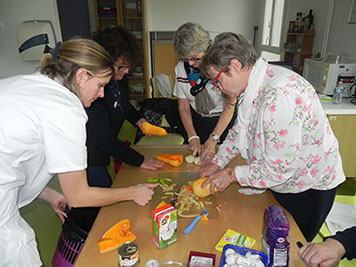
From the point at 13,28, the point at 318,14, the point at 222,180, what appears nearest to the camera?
the point at 222,180

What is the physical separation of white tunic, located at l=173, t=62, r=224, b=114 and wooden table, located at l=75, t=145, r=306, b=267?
0.76 metres

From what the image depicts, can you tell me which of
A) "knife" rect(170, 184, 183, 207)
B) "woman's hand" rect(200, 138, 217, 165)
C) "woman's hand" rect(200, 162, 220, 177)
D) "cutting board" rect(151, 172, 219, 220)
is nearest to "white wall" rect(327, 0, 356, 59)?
"woman's hand" rect(200, 138, 217, 165)

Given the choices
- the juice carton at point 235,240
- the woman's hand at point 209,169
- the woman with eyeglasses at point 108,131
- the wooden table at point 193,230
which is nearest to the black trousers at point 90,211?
the woman with eyeglasses at point 108,131

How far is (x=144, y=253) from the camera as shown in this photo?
90 cm

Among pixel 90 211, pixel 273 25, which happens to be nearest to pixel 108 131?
pixel 90 211

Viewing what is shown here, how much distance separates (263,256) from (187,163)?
766 millimetres

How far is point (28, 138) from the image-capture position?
2.75 feet

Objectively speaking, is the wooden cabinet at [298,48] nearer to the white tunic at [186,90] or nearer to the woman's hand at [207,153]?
the white tunic at [186,90]

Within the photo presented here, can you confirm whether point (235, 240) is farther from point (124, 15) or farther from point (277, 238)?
point (124, 15)

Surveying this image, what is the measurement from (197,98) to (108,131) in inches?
30.2

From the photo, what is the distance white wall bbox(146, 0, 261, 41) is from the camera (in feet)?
18.2

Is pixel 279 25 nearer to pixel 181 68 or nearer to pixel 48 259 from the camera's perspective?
pixel 181 68

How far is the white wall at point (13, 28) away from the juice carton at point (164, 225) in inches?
66.4

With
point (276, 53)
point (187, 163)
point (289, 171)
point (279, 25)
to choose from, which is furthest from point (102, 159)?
point (279, 25)
